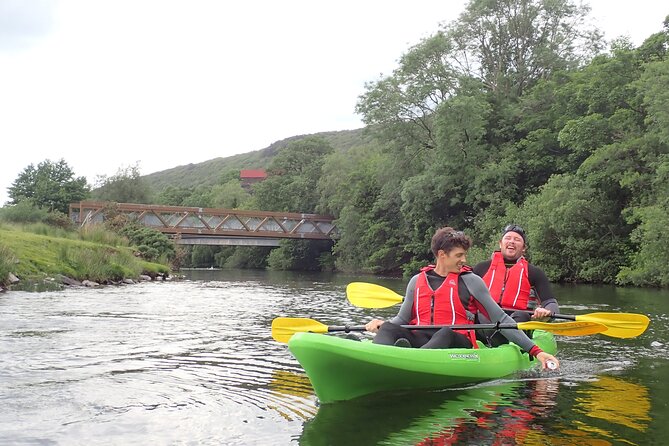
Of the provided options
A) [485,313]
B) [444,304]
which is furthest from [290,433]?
[485,313]

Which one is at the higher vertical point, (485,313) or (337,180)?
(337,180)

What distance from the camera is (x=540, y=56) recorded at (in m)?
37.9

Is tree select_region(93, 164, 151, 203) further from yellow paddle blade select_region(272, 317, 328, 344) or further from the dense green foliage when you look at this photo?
yellow paddle blade select_region(272, 317, 328, 344)

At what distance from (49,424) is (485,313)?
4.00 meters

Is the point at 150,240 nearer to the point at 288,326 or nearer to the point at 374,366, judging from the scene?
the point at 288,326

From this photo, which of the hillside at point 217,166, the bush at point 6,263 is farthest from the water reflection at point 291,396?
the hillside at point 217,166

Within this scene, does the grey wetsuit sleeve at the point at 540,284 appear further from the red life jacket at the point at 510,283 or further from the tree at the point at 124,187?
the tree at the point at 124,187

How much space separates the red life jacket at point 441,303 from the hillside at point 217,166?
150 metres

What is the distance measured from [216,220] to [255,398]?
44619 millimetres

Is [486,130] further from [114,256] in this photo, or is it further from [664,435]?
[664,435]

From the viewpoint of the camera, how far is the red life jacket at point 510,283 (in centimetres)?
826

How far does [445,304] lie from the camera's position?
6.38 meters

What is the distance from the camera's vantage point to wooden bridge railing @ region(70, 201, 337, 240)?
135ft

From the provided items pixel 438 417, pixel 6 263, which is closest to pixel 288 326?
pixel 438 417
